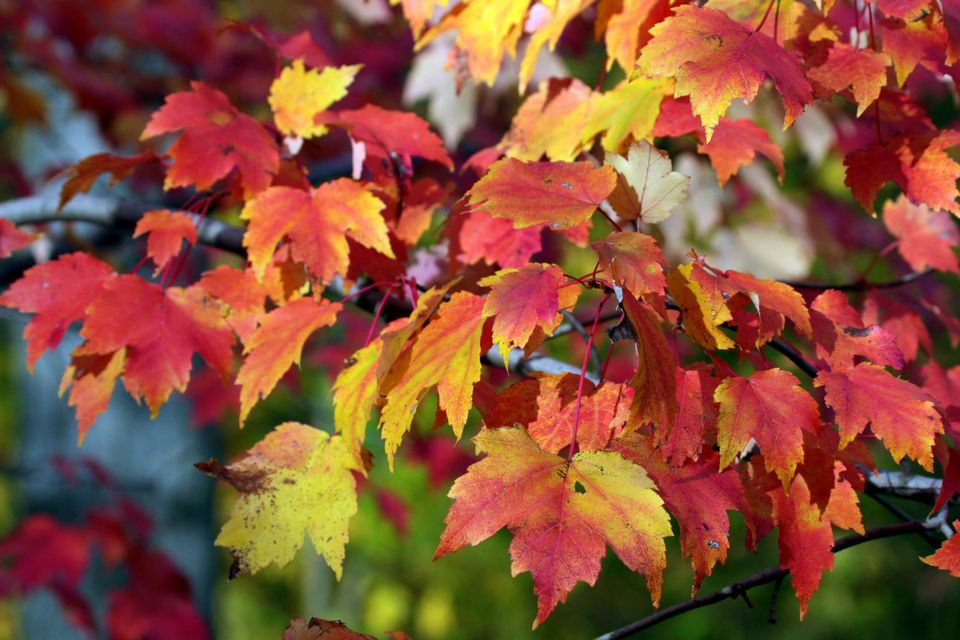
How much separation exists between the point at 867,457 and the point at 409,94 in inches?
62.0

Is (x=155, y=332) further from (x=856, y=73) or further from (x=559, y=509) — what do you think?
(x=856, y=73)

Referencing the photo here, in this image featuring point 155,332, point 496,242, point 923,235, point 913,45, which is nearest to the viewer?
point 913,45

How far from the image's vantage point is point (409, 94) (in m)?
2.36

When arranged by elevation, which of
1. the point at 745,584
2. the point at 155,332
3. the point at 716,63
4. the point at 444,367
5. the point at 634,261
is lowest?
the point at 745,584

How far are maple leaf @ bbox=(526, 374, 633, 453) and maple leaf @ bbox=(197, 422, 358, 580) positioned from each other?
24 centimetres

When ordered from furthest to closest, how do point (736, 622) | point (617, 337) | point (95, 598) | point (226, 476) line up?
point (736, 622), point (95, 598), point (226, 476), point (617, 337)

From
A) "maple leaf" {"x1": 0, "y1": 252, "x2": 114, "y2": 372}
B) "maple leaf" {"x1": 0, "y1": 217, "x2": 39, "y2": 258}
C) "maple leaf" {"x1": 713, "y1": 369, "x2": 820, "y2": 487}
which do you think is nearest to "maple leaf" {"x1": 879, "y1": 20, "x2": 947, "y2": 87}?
"maple leaf" {"x1": 713, "y1": 369, "x2": 820, "y2": 487}

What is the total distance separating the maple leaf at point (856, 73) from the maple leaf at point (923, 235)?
1.69 feet

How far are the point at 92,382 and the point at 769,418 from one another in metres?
0.88

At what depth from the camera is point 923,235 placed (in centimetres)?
160

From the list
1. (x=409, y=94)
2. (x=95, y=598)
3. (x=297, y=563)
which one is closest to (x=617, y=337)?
(x=409, y=94)

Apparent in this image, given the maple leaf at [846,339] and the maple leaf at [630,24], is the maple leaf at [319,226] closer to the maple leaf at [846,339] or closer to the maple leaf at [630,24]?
the maple leaf at [630,24]

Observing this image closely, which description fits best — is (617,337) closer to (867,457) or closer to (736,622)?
(867,457)

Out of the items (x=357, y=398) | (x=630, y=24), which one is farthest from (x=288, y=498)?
(x=630, y=24)
